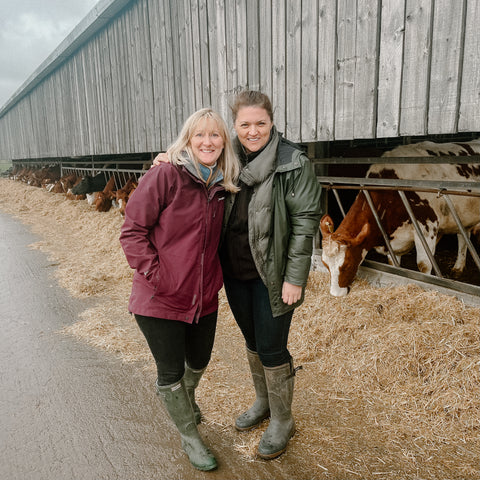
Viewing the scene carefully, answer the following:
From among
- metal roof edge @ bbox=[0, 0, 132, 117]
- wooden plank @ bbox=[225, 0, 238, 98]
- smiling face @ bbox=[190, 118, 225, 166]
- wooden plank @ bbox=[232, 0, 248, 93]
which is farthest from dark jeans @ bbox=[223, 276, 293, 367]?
metal roof edge @ bbox=[0, 0, 132, 117]

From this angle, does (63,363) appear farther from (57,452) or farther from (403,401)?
(403,401)

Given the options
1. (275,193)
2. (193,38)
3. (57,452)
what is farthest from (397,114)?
(193,38)

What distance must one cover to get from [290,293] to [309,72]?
2834mm

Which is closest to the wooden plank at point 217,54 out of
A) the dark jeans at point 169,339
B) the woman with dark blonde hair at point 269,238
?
the woman with dark blonde hair at point 269,238

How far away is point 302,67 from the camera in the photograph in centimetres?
426

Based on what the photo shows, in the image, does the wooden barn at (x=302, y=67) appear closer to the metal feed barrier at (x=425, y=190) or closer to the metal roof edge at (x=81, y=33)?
the metal roof edge at (x=81, y=33)

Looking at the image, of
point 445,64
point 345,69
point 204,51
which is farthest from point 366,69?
point 204,51

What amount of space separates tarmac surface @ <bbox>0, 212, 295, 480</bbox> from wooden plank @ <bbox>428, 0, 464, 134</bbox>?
8.91 feet

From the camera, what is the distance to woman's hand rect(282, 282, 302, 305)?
228cm

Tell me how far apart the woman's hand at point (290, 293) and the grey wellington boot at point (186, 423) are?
83cm

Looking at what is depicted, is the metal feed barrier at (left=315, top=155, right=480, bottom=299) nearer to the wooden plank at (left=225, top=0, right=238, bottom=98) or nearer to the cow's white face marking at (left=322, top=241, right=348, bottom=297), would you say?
the cow's white face marking at (left=322, top=241, right=348, bottom=297)

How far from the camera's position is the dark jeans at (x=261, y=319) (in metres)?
2.39

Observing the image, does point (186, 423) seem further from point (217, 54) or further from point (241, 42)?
point (217, 54)

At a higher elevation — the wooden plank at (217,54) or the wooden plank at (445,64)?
the wooden plank at (217,54)
